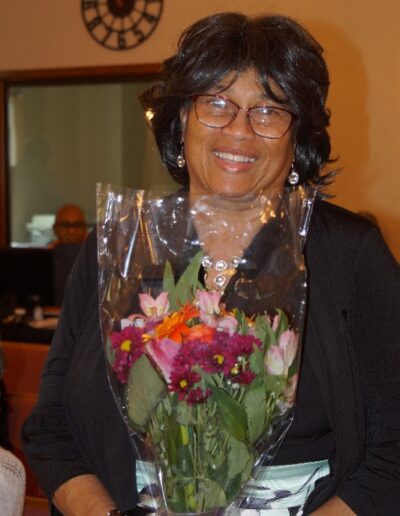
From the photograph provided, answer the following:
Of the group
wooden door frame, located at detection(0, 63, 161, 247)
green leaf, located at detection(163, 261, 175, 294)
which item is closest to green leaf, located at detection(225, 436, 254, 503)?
green leaf, located at detection(163, 261, 175, 294)

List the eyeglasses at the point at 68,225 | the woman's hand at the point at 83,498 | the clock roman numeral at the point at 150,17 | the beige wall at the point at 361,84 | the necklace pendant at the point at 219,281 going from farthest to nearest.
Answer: the clock roman numeral at the point at 150,17, the beige wall at the point at 361,84, the eyeglasses at the point at 68,225, the woman's hand at the point at 83,498, the necklace pendant at the point at 219,281

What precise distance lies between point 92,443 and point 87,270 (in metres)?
0.31

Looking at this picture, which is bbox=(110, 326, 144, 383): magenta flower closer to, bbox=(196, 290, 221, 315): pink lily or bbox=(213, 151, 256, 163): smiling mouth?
bbox=(196, 290, 221, 315): pink lily

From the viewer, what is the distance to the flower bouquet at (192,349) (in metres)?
1.00

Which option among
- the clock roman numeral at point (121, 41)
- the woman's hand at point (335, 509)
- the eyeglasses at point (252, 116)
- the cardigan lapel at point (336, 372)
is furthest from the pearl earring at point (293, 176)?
the clock roman numeral at point (121, 41)

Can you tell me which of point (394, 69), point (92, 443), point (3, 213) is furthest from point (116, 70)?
point (92, 443)

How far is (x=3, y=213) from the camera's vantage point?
6184mm

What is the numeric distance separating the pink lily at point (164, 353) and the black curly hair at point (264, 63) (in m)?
0.55

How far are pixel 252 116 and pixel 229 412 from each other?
0.57 meters

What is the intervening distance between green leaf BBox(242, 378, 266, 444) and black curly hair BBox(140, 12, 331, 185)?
559mm

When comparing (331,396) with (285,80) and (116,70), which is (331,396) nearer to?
(285,80)

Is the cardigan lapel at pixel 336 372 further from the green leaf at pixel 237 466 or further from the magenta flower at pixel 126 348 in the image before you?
the magenta flower at pixel 126 348

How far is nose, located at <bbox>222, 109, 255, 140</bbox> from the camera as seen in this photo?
1359 millimetres

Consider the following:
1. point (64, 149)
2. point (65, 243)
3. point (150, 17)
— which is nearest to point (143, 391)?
point (65, 243)
